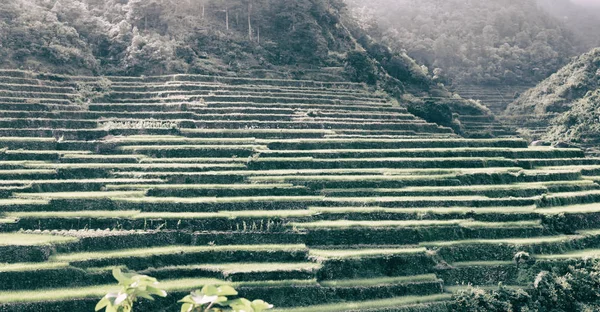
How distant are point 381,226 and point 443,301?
3038 mm

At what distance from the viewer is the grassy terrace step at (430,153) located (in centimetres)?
2150

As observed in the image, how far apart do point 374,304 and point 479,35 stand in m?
39.8

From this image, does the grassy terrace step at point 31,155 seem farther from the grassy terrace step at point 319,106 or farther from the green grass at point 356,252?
the green grass at point 356,252

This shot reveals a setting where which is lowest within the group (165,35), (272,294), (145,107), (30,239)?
(272,294)

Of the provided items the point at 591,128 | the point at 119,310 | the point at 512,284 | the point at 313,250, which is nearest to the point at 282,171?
the point at 313,250

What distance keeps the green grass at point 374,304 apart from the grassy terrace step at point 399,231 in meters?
2.18

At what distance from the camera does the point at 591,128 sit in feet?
103

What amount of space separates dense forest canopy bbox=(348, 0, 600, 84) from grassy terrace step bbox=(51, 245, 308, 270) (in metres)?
28.6

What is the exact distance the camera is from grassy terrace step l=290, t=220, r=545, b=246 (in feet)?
56.0

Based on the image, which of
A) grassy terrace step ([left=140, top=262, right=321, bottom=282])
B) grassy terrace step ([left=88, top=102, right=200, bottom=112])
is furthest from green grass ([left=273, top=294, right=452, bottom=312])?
grassy terrace step ([left=88, top=102, right=200, bottom=112])

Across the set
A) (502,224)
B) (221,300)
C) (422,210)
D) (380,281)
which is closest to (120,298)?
(221,300)

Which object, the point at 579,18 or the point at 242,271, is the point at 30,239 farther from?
the point at 579,18

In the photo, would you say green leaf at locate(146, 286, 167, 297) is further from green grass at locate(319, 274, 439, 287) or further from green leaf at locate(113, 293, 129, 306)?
green grass at locate(319, 274, 439, 287)

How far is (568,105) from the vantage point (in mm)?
36156
